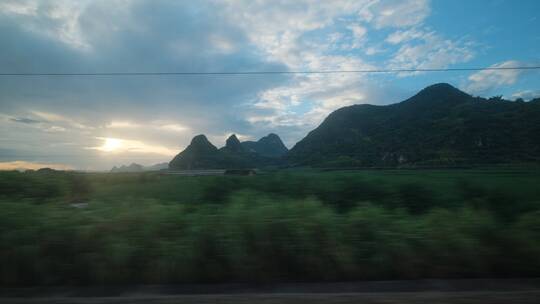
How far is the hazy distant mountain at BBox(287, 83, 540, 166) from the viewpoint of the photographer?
32.3ft

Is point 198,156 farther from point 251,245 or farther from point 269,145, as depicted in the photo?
point 269,145

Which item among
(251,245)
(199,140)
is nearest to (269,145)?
(199,140)

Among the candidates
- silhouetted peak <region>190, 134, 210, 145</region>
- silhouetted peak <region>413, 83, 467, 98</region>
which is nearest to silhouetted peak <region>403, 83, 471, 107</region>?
silhouetted peak <region>413, 83, 467, 98</region>

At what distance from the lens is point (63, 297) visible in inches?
147

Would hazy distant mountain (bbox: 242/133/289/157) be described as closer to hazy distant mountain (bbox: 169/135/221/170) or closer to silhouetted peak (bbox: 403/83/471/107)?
hazy distant mountain (bbox: 169/135/221/170)

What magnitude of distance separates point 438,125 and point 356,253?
34.5 feet

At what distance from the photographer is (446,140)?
11289 mm

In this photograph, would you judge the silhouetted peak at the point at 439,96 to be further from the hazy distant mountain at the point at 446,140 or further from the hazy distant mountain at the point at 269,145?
the hazy distant mountain at the point at 269,145

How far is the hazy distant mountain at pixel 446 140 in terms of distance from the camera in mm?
9852

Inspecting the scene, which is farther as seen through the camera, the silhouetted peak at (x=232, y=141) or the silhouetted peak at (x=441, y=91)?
the silhouetted peak at (x=441, y=91)

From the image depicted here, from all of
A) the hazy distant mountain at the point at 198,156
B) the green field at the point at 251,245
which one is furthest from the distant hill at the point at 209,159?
the green field at the point at 251,245

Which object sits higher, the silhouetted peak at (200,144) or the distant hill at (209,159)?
the silhouetted peak at (200,144)

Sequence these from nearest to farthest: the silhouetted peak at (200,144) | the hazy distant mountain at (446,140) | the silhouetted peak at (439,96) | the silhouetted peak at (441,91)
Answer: the hazy distant mountain at (446,140) → the silhouetted peak at (200,144) → the silhouetted peak at (439,96) → the silhouetted peak at (441,91)

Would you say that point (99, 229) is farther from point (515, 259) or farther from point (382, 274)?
point (515, 259)
